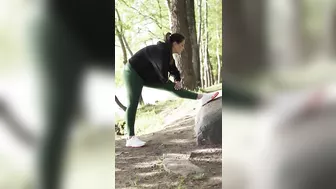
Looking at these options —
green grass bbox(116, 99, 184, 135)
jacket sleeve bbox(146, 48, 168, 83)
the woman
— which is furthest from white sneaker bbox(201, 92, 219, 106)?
jacket sleeve bbox(146, 48, 168, 83)

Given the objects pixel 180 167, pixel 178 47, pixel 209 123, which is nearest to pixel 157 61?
pixel 178 47

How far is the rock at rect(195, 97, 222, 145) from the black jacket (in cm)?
23

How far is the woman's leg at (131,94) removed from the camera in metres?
2.58

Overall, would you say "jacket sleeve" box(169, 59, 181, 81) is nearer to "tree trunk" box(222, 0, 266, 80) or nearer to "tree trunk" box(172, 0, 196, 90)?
"tree trunk" box(172, 0, 196, 90)

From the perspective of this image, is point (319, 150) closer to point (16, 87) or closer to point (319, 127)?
point (319, 127)

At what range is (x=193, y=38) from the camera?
2613 mm

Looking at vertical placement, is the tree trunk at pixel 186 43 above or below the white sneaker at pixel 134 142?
above

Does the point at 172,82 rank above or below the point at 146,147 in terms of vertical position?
above

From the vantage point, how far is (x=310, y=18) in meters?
2.71

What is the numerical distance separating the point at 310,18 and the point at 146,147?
3.84ft

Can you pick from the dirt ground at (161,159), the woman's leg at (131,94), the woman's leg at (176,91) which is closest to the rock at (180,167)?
the dirt ground at (161,159)

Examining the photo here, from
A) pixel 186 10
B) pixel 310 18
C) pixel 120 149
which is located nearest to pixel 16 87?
pixel 120 149

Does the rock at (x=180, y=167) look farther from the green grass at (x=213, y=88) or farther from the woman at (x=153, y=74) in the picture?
the green grass at (x=213, y=88)

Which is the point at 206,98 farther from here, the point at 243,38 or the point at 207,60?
the point at 243,38
